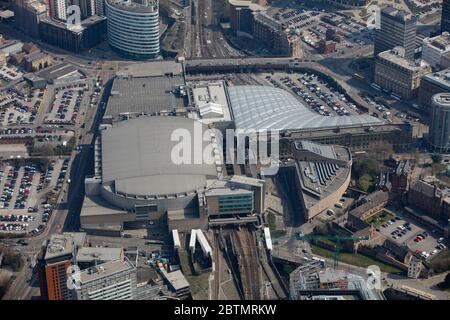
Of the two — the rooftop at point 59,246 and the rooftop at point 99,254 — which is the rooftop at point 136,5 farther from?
the rooftop at point 59,246

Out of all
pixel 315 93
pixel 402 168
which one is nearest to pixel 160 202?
pixel 402 168

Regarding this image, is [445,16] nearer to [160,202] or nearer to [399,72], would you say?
[399,72]

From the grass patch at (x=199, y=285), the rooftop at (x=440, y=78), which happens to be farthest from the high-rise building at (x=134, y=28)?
the grass patch at (x=199, y=285)
